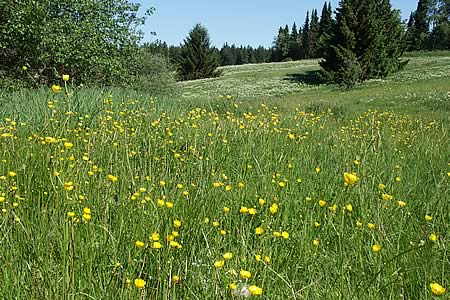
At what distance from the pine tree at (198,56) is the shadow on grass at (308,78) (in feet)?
40.7

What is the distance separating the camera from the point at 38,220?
202 centimetres

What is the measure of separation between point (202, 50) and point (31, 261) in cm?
4565

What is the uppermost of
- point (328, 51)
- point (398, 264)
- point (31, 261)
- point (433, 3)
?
point (433, 3)

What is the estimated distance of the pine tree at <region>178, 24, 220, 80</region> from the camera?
45281 millimetres

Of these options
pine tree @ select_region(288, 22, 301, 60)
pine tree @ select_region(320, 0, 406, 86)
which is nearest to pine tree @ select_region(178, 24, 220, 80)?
pine tree @ select_region(320, 0, 406, 86)

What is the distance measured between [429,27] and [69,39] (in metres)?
74.0

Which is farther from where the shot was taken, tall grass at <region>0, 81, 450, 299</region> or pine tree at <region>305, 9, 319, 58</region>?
pine tree at <region>305, 9, 319, 58</region>

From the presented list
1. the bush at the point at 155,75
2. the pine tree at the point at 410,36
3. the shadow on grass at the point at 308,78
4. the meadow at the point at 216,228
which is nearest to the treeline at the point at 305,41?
the pine tree at the point at 410,36

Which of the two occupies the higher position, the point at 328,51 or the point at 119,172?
the point at 328,51

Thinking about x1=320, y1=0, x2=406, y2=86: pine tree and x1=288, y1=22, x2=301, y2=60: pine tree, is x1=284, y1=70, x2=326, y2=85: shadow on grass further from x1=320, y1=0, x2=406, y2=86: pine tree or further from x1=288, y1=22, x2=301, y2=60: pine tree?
x1=288, y1=22, x2=301, y2=60: pine tree

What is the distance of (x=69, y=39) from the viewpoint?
12336mm

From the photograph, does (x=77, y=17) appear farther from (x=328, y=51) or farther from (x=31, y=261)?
(x=328, y=51)

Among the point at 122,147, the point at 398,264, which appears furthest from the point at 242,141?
the point at 398,264

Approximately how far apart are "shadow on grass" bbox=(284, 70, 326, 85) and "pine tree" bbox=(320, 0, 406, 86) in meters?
1.28
